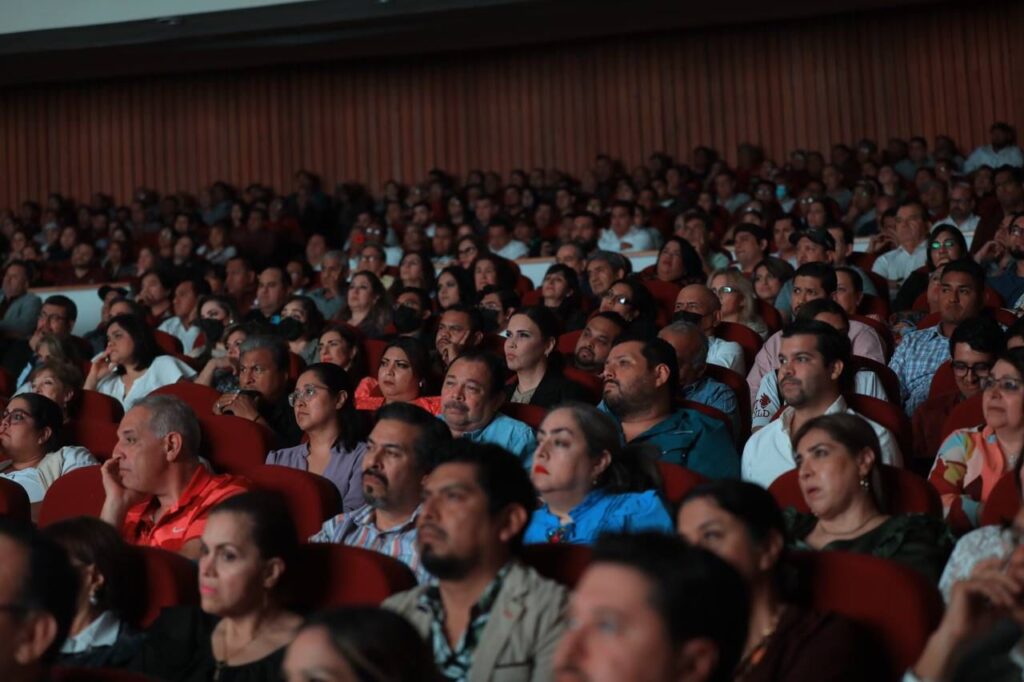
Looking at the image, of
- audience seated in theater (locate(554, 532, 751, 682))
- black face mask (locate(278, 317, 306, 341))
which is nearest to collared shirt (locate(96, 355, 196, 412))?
black face mask (locate(278, 317, 306, 341))

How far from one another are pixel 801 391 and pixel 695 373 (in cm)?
52

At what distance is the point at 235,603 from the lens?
185 centimetres

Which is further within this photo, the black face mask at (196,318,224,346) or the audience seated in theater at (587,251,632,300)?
the audience seated in theater at (587,251,632,300)

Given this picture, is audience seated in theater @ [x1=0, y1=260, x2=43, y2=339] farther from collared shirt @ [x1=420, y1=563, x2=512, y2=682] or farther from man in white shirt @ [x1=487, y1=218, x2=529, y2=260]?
collared shirt @ [x1=420, y1=563, x2=512, y2=682]

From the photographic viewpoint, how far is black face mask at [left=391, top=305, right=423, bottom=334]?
4.29 meters

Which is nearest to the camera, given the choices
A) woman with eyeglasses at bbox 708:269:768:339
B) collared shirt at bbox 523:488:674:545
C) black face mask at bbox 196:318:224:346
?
collared shirt at bbox 523:488:674:545

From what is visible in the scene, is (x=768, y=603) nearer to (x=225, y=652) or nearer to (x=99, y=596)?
(x=225, y=652)

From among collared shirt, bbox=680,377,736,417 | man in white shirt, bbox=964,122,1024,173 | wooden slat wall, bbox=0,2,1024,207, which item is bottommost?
collared shirt, bbox=680,377,736,417

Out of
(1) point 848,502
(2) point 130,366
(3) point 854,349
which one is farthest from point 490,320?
(1) point 848,502

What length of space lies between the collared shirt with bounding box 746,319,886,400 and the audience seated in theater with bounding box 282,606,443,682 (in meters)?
2.26

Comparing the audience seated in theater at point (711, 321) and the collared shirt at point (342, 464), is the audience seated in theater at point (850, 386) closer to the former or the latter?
the audience seated in theater at point (711, 321)

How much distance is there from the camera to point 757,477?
2686 millimetres

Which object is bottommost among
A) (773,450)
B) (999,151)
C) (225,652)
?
(225,652)

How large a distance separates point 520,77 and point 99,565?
23.8 feet
